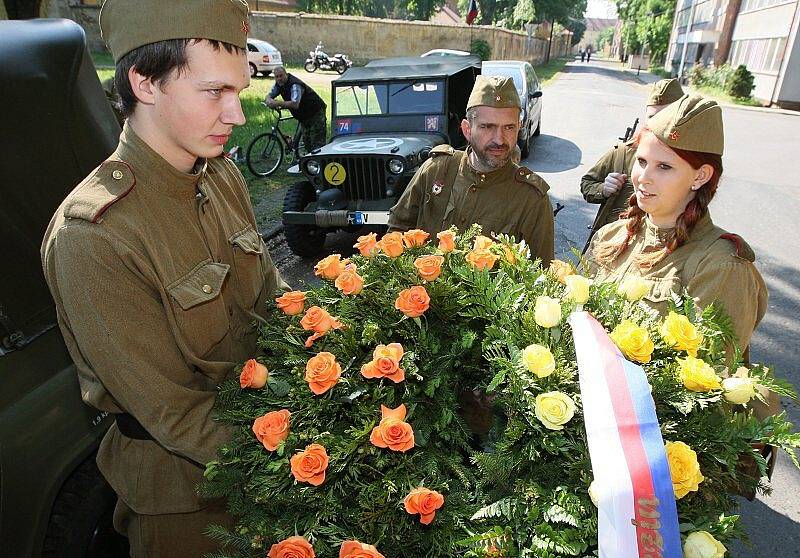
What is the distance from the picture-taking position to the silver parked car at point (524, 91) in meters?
10.7

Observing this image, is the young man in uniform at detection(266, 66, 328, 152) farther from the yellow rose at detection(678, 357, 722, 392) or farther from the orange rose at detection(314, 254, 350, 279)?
the yellow rose at detection(678, 357, 722, 392)

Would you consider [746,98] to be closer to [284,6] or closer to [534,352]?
[534,352]

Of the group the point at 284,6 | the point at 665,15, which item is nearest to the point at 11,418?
the point at 284,6

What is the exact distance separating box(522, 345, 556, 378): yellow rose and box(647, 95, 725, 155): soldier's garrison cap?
118 centimetres

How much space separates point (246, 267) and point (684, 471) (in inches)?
57.1

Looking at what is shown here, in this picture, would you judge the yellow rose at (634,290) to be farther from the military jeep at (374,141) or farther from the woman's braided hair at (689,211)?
the military jeep at (374,141)

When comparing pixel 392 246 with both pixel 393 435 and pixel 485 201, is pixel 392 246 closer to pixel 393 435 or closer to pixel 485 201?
pixel 393 435

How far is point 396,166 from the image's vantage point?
5.80 meters

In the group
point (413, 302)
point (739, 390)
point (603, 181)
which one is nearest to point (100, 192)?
point (413, 302)

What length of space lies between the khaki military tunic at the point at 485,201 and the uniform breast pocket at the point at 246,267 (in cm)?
147

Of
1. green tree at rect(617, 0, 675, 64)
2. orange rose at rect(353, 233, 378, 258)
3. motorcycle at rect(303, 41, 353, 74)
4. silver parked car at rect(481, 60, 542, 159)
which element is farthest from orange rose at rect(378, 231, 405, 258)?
green tree at rect(617, 0, 675, 64)

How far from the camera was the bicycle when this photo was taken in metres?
9.36

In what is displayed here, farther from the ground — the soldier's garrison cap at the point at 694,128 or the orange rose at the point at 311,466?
the soldier's garrison cap at the point at 694,128

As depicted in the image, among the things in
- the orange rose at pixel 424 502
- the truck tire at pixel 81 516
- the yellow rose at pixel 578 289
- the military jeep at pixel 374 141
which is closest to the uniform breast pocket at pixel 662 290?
the yellow rose at pixel 578 289
